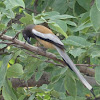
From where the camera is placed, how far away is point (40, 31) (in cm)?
258

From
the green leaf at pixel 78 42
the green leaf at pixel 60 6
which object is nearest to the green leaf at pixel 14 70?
the green leaf at pixel 78 42

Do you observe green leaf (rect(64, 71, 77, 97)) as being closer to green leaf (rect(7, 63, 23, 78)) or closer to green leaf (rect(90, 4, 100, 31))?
green leaf (rect(7, 63, 23, 78))

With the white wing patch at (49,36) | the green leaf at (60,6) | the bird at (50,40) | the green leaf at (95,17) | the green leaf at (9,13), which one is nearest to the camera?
the green leaf at (95,17)

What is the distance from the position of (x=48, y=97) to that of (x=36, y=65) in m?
0.48

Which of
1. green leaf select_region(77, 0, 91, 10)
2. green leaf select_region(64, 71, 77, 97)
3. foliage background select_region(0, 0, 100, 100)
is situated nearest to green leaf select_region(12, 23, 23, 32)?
foliage background select_region(0, 0, 100, 100)

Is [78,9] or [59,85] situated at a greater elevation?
[78,9]

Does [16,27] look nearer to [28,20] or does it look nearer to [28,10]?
[28,20]

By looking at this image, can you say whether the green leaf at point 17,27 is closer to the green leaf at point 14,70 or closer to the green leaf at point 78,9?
the green leaf at point 14,70

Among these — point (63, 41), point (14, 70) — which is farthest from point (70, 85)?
point (14, 70)

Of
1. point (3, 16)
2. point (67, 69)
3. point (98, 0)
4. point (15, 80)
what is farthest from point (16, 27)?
point (15, 80)

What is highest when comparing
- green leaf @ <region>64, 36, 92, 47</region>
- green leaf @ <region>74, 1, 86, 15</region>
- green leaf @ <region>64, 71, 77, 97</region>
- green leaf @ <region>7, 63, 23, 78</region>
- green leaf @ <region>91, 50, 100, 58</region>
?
green leaf @ <region>74, 1, 86, 15</region>

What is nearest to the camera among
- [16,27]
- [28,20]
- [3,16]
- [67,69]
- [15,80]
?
[28,20]

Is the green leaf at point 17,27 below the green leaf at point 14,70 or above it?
above

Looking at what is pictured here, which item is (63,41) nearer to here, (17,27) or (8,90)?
(17,27)
